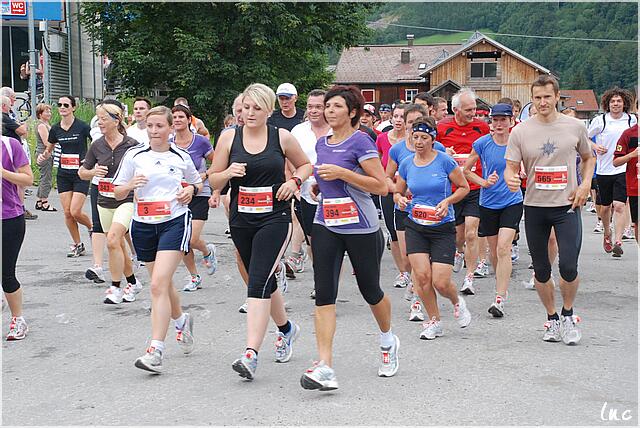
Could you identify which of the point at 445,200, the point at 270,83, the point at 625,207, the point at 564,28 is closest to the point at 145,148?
the point at 445,200

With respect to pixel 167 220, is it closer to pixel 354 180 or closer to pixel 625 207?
pixel 354 180

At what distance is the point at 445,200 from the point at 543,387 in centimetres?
200

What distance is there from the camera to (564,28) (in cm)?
9956

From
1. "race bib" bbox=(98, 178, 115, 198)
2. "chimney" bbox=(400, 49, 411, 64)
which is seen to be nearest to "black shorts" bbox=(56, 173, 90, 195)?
"race bib" bbox=(98, 178, 115, 198)

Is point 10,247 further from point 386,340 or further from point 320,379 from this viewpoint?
point 386,340

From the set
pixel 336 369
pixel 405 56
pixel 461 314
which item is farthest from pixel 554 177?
pixel 405 56

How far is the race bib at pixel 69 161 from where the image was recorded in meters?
11.6

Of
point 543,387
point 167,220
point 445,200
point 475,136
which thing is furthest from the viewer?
point 475,136

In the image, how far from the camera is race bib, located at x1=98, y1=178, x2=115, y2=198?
914 cm

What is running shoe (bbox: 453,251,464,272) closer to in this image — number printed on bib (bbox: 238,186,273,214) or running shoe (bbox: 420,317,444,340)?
running shoe (bbox: 420,317,444,340)

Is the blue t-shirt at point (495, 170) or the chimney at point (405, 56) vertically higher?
the chimney at point (405, 56)

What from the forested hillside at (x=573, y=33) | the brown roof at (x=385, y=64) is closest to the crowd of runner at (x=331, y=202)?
the forested hillside at (x=573, y=33)

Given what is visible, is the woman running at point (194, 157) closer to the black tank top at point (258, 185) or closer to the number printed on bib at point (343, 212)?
the black tank top at point (258, 185)

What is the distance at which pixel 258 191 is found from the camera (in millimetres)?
6074
